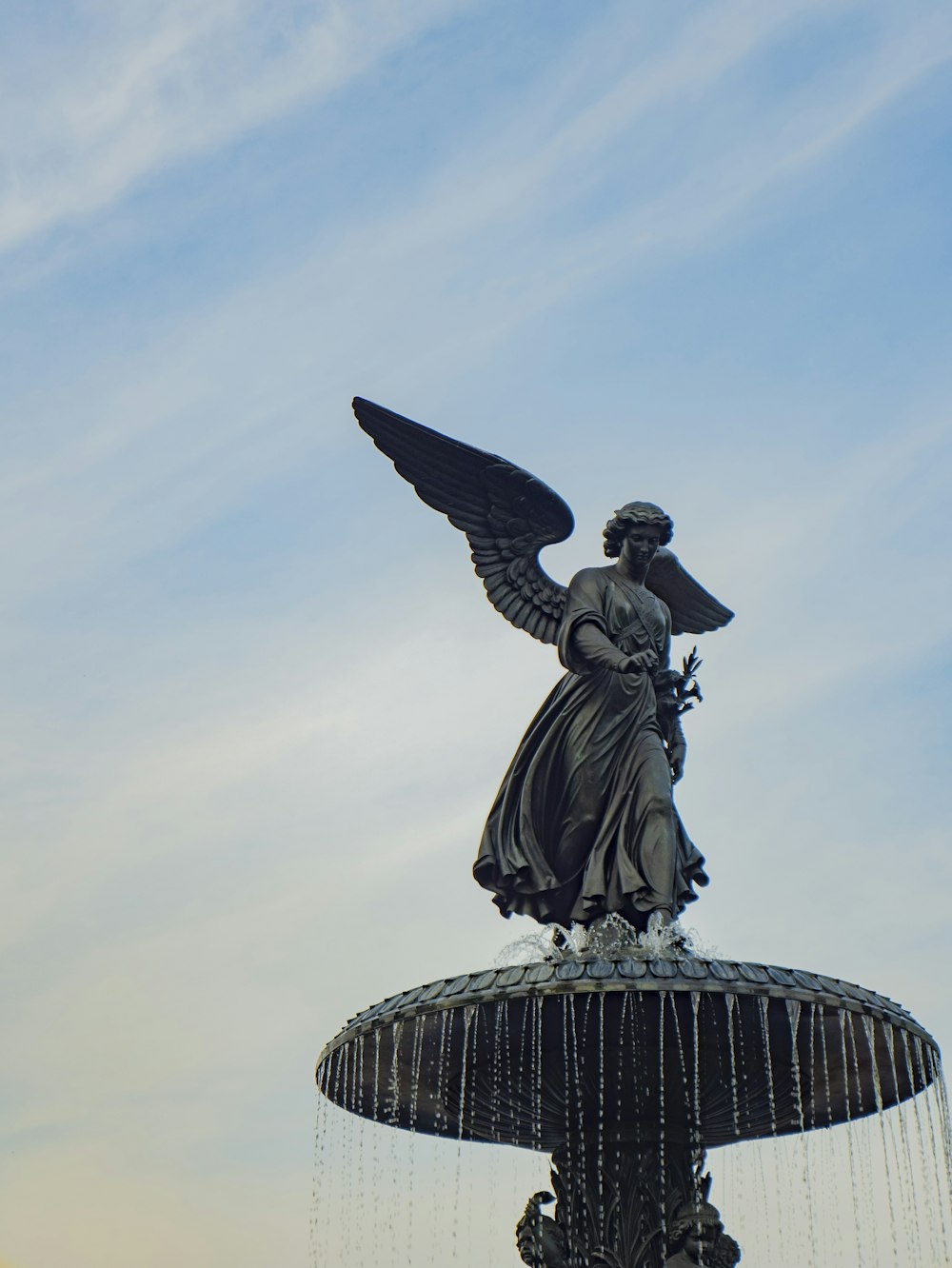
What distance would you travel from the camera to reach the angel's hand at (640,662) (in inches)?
712

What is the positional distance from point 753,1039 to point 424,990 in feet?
9.40

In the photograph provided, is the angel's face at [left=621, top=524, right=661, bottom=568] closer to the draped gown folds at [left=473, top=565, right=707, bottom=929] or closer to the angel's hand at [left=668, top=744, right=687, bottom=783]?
the draped gown folds at [left=473, top=565, right=707, bottom=929]

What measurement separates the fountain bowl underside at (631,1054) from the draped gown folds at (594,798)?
198 cm

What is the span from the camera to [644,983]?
48.0ft

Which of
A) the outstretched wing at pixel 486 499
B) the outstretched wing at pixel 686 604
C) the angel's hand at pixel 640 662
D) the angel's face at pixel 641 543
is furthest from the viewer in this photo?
the outstretched wing at pixel 686 604

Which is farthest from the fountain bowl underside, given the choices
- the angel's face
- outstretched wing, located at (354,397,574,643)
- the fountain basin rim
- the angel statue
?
the angel's face

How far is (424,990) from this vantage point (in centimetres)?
1527

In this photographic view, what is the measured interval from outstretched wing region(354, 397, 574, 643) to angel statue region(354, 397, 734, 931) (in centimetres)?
1

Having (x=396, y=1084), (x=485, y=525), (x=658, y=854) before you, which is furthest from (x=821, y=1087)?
(x=485, y=525)

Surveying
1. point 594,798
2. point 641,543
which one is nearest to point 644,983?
point 594,798

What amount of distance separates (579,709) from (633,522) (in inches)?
83.2

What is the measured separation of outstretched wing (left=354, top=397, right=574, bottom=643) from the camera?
19.4 metres

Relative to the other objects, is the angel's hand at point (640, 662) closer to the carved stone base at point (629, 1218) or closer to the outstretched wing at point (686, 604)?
the outstretched wing at point (686, 604)

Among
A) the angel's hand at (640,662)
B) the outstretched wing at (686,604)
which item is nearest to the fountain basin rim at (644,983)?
the angel's hand at (640,662)
